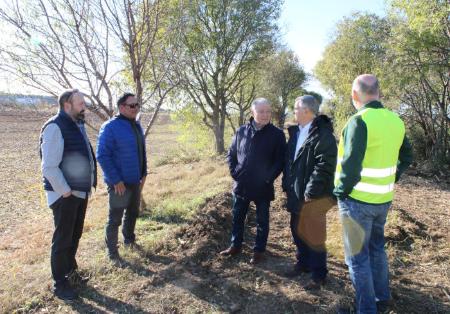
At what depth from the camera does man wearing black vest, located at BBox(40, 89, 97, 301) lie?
3688 mm

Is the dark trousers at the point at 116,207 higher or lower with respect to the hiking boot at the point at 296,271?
higher

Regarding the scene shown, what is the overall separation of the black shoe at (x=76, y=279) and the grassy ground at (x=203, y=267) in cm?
11

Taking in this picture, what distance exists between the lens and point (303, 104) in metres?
3.79

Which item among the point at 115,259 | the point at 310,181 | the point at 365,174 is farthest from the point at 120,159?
the point at 365,174

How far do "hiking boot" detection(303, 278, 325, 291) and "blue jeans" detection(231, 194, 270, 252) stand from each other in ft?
2.51

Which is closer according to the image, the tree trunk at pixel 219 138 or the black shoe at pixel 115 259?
the black shoe at pixel 115 259

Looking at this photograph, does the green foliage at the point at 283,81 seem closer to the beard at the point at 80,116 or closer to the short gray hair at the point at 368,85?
the beard at the point at 80,116

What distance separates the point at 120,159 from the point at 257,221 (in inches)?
72.6

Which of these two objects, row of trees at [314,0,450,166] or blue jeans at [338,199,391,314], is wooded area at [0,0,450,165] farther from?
blue jeans at [338,199,391,314]

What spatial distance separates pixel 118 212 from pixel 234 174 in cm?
155

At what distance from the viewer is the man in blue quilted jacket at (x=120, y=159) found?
14.7 feet

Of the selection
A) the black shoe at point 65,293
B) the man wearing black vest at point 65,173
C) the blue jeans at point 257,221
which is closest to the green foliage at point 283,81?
the blue jeans at point 257,221

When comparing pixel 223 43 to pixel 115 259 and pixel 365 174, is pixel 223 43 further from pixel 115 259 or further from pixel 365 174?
pixel 365 174

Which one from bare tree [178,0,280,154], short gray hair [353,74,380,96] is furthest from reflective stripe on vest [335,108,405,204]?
bare tree [178,0,280,154]
